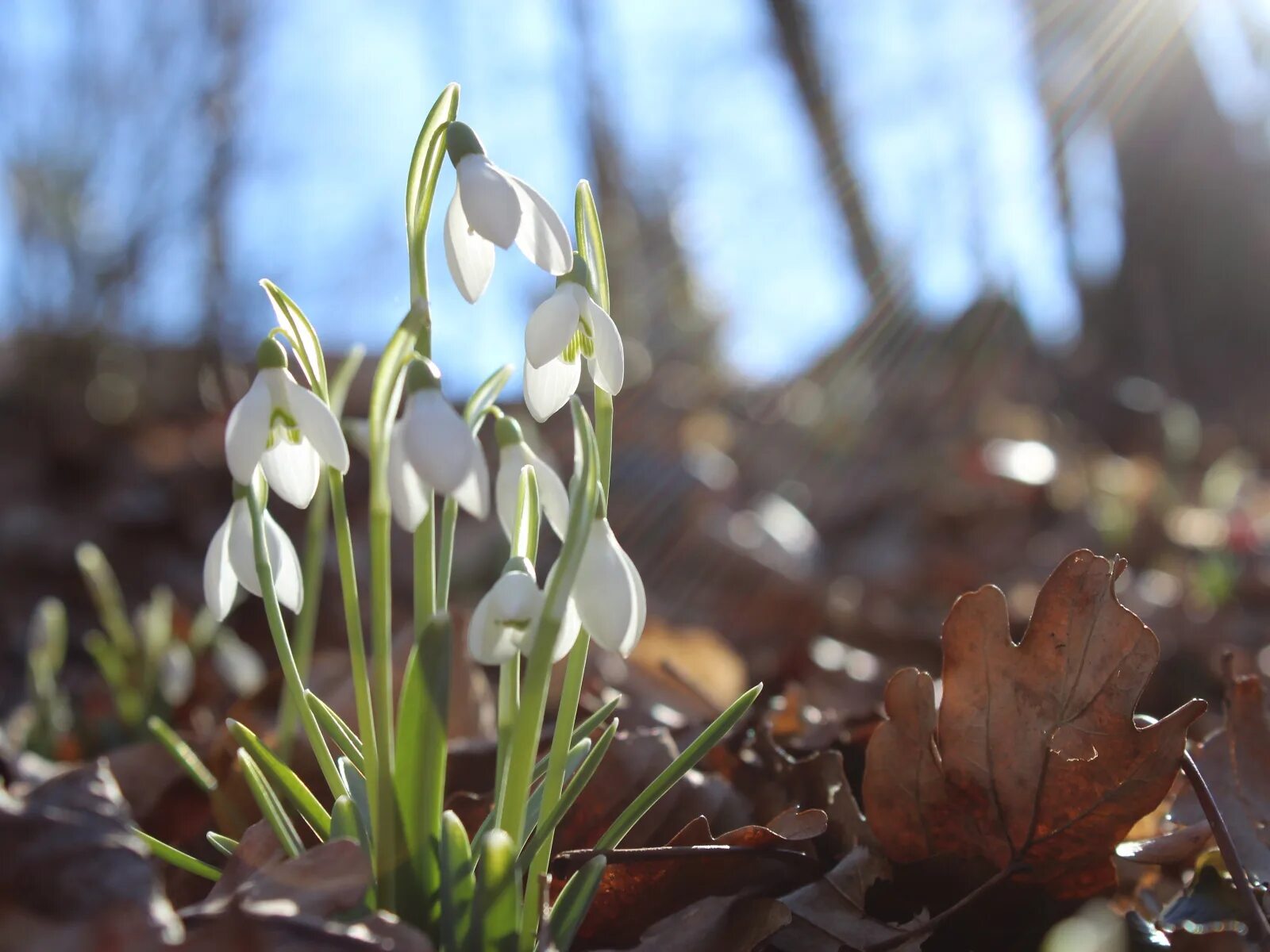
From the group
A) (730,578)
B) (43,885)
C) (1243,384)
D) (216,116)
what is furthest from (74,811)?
(1243,384)

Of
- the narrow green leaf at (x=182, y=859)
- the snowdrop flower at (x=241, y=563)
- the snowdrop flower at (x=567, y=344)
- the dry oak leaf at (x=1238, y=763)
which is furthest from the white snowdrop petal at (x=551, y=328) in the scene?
the dry oak leaf at (x=1238, y=763)

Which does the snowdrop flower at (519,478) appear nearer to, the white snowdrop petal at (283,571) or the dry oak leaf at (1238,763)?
the white snowdrop petal at (283,571)

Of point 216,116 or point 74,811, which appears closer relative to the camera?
point 74,811

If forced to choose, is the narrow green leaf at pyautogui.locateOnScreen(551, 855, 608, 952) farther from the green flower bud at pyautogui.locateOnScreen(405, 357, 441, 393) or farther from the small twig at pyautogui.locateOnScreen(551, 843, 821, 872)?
the green flower bud at pyautogui.locateOnScreen(405, 357, 441, 393)

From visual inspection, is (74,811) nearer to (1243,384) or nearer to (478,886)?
(478,886)

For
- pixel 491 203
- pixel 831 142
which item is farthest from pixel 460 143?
pixel 831 142
